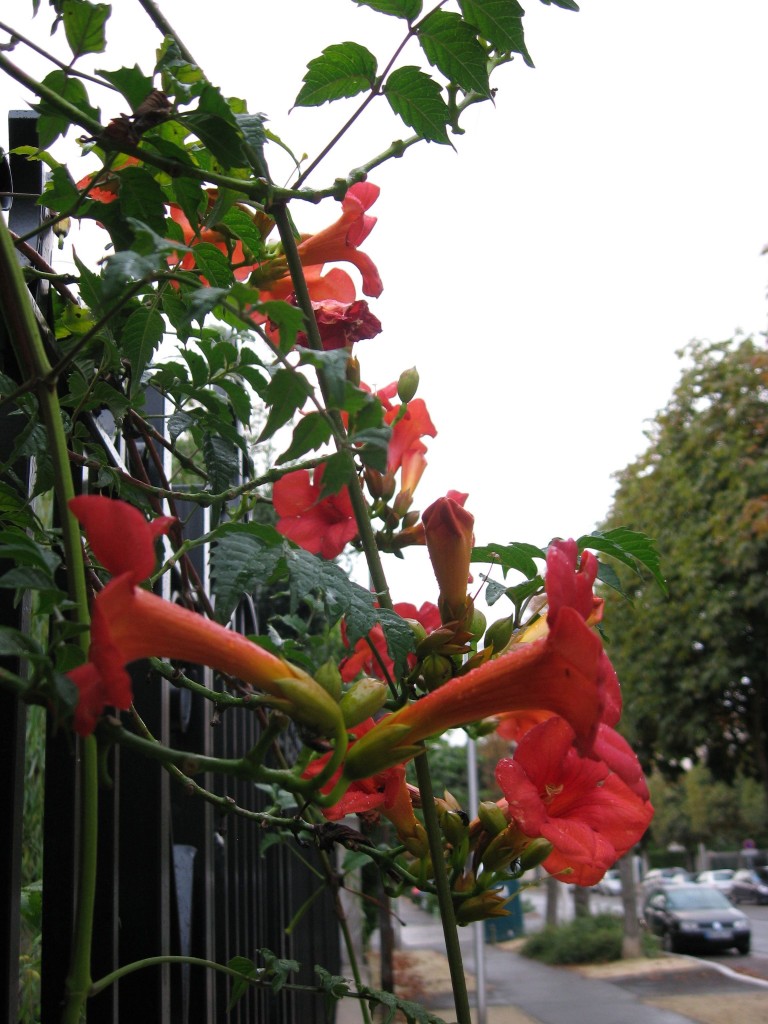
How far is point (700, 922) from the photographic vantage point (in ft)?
62.9

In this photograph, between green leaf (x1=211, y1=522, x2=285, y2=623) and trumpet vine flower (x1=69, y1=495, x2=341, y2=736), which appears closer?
trumpet vine flower (x1=69, y1=495, x2=341, y2=736)

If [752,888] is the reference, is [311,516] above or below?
above

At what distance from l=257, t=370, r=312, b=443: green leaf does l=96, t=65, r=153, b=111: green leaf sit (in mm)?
289

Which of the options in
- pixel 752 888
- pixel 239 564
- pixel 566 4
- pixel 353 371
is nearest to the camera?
pixel 239 564

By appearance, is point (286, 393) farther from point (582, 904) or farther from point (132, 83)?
point (582, 904)

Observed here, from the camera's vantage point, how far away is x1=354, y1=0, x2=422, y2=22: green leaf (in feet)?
2.94

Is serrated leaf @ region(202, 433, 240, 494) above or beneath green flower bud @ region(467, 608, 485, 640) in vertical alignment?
above

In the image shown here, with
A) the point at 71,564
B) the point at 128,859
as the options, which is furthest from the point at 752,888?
the point at 71,564

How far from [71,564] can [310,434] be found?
19 centimetres

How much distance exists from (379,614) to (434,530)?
122mm

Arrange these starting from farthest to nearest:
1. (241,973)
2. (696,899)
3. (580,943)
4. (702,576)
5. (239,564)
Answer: (696,899), (580,943), (702,576), (241,973), (239,564)

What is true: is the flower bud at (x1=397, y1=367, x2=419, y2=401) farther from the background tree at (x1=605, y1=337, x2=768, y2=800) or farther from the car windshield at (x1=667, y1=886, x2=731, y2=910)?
the car windshield at (x1=667, y1=886, x2=731, y2=910)

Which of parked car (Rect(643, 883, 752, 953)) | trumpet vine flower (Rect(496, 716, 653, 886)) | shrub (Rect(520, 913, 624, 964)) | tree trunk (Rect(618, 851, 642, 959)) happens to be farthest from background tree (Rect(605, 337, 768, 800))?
trumpet vine flower (Rect(496, 716, 653, 886))

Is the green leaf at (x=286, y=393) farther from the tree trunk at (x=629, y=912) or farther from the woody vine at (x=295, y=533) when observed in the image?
the tree trunk at (x=629, y=912)
